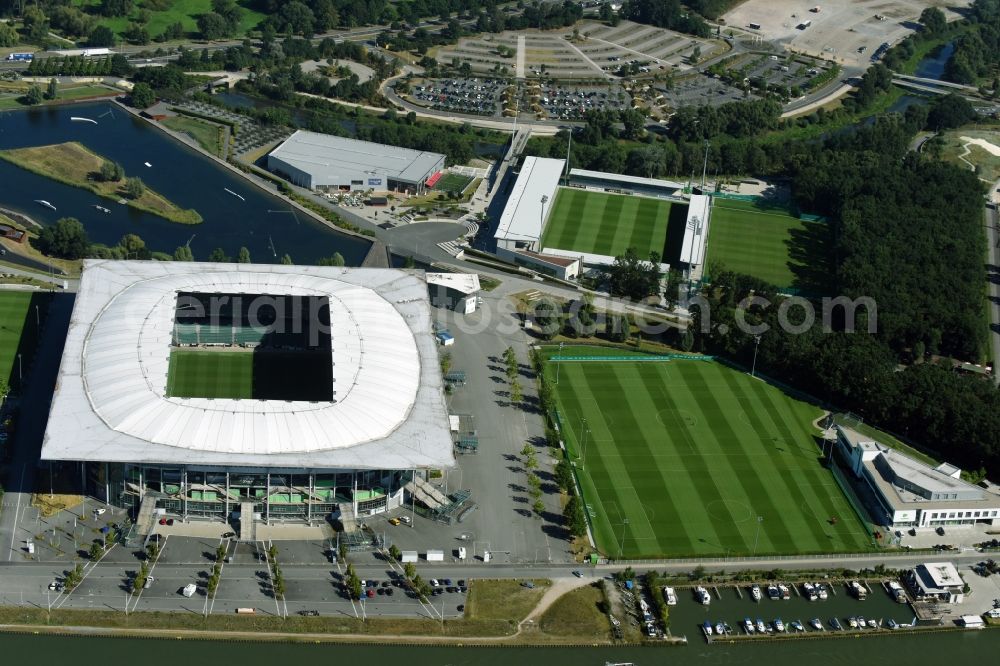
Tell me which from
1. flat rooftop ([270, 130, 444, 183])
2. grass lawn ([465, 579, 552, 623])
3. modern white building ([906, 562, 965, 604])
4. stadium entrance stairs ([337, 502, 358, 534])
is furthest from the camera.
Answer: flat rooftop ([270, 130, 444, 183])

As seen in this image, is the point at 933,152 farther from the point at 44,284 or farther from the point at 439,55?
the point at 44,284

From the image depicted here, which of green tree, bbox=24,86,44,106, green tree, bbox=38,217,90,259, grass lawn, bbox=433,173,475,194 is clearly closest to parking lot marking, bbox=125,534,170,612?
green tree, bbox=38,217,90,259

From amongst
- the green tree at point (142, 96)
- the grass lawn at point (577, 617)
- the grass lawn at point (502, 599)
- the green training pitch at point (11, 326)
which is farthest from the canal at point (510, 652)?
the green tree at point (142, 96)

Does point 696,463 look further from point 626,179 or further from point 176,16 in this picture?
point 176,16

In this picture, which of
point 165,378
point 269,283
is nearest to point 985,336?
point 269,283

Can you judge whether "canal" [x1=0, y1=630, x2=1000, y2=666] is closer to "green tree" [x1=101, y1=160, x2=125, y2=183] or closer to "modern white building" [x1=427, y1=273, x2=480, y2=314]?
"modern white building" [x1=427, y1=273, x2=480, y2=314]

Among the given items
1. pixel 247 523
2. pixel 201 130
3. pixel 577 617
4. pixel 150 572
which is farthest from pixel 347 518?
pixel 201 130
